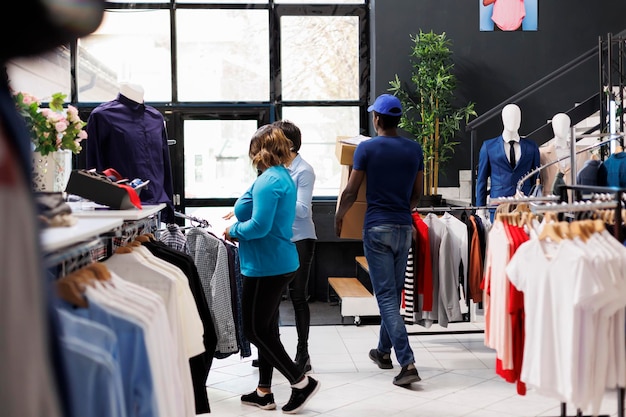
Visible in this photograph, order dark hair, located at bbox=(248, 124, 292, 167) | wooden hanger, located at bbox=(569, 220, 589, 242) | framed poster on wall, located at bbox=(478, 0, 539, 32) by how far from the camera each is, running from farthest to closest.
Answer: framed poster on wall, located at bbox=(478, 0, 539, 32), dark hair, located at bbox=(248, 124, 292, 167), wooden hanger, located at bbox=(569, 220, 589, 242)

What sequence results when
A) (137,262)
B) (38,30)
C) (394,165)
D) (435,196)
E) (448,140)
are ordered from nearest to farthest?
(38,30) → (137,262) → (394,165) → (435,196) → (448,140)

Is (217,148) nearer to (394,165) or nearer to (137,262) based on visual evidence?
(394,165)

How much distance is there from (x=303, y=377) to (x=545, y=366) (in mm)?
1667

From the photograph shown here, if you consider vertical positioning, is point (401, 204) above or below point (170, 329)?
above

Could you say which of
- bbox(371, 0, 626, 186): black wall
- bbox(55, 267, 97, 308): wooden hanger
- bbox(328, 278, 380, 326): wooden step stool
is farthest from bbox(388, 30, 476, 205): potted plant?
bbox(55, 267, 97, 308): wooden hanger

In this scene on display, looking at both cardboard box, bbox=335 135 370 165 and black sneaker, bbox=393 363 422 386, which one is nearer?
black sneaker, bbox=393 363 422 386

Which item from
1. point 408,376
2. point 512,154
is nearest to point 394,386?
point 408,376

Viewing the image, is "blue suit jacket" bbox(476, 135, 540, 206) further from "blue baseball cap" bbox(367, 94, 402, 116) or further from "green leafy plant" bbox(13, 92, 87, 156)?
"green leafy plant" bbox(13, 92, 87, 156)

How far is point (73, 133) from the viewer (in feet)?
10.9

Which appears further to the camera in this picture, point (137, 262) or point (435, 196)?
point (435, 196)

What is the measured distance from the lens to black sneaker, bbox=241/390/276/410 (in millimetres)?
4213

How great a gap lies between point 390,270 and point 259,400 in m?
1.12

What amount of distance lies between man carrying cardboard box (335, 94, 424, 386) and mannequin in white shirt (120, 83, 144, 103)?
4.43ft

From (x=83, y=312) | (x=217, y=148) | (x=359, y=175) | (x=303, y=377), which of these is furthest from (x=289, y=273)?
(x=217, y=148)
